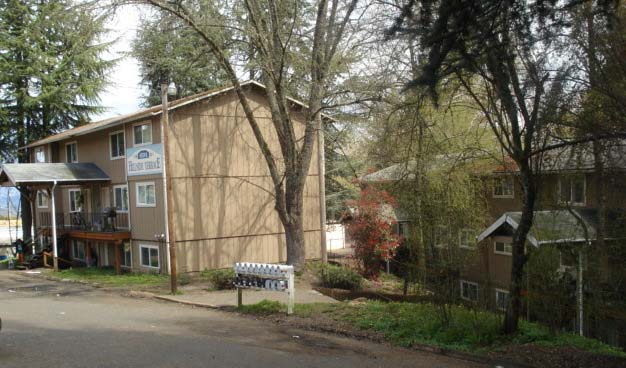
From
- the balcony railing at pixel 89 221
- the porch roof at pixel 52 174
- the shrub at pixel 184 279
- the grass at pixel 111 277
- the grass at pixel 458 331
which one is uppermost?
the porch roof at pixel 52 174

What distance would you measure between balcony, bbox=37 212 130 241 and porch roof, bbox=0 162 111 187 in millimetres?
1929

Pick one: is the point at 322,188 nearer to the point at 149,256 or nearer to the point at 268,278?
the point at 149,256

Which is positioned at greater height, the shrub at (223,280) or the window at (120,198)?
the window at (120,198)

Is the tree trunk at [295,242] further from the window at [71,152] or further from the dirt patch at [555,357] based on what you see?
the window at [71,152]

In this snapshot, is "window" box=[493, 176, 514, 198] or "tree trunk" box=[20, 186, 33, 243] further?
"tree trunk" box=[20, 186, 33, 243]

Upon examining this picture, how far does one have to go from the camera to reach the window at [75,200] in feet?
103

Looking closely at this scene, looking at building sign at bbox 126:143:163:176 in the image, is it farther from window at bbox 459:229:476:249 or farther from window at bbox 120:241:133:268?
window at bbox 459:229:476:249

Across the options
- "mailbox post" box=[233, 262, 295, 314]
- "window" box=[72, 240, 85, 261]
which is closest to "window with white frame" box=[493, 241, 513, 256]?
"mailbox post" box=[233, 262, 295, 314]

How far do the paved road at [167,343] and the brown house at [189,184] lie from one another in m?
8.13

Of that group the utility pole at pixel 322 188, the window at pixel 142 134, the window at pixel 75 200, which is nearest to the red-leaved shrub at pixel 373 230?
the utility pole at pixel 322 188

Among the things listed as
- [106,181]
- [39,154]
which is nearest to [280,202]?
[106,181]

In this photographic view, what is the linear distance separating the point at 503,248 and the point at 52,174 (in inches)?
828

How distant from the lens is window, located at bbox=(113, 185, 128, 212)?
27234 mm

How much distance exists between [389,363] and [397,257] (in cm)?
1883
